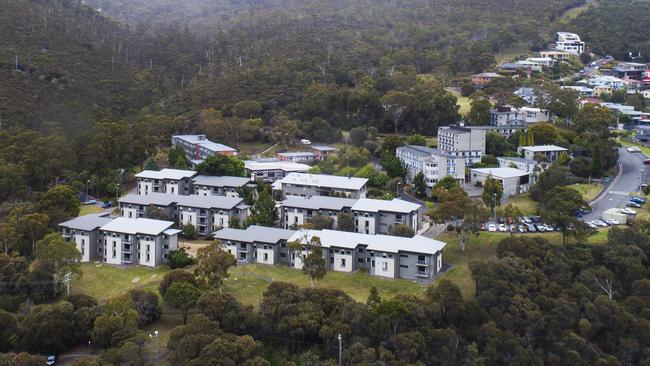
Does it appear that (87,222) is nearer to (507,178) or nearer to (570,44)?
(507,178)

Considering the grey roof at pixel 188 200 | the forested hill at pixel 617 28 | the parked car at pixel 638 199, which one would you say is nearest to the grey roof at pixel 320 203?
the grey roof at pixel 188 200

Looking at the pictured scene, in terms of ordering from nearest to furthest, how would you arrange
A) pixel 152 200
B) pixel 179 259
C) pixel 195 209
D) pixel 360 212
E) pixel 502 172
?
pixel 179 259 < pixel 360 212 < pixel 195 209 < pixel 152 200 < pixel 502 172

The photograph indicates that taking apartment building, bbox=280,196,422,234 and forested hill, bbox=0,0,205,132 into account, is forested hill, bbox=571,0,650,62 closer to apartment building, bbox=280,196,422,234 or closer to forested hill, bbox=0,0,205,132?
forested hill, bbox=0,0,205,132

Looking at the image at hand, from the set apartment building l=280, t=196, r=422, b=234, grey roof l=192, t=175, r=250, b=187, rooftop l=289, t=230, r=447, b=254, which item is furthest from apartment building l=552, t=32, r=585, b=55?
rooftop l=289, t=230, r=447, b=254

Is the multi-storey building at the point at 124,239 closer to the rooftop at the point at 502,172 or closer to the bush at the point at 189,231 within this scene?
the bush at the point at 189,231

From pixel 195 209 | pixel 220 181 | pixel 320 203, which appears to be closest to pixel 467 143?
pixel 320 203

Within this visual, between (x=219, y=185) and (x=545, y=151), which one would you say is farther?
(x=545, y=151)
